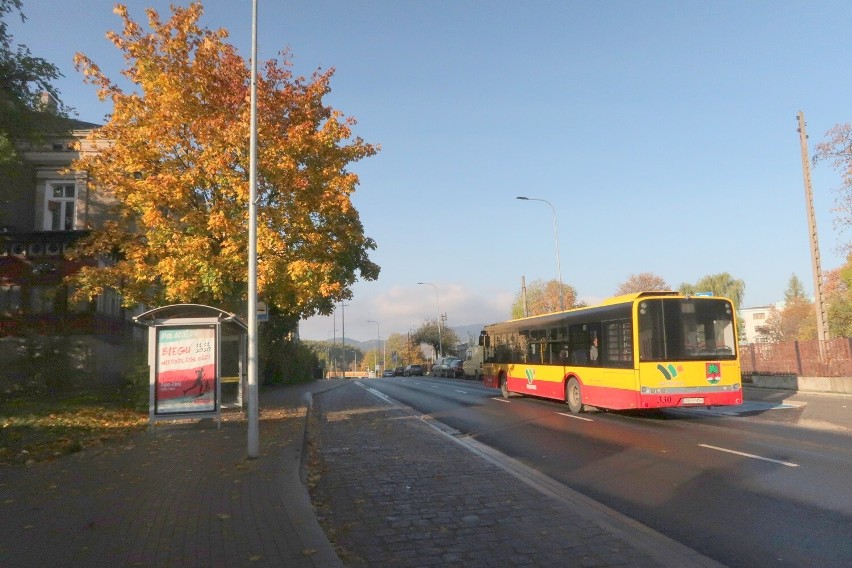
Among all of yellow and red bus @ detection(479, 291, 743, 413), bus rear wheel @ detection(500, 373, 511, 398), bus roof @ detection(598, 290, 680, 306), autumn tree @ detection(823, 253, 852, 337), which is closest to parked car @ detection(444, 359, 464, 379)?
bus rear wheel @ detection(500, 373, 511, 398)

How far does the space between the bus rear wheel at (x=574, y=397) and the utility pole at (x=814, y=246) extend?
1306 cm

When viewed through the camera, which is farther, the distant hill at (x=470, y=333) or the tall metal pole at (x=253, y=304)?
the distant hill at (x=470, y=333)

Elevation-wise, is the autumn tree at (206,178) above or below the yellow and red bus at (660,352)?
above

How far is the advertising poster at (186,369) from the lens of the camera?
13406 mm

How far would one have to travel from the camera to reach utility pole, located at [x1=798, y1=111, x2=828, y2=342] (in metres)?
25.7

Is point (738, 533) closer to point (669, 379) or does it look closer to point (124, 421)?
point (669, 379)

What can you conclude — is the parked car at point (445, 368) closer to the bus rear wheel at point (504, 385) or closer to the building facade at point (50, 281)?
the bus rear wheel at point (504, 385)

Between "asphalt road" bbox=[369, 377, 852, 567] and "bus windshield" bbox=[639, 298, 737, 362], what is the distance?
1.59 meters

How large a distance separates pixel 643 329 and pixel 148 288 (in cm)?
1303

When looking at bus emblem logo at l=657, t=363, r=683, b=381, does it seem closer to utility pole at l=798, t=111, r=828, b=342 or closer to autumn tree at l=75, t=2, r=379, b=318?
autumn tree at l=75, t=2, r=379, b=318

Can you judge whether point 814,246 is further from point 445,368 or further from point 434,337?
point 434,337

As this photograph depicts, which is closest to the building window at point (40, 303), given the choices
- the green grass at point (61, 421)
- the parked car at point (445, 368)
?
the green grass at point (61, 421)

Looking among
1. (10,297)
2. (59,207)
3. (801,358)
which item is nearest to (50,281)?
(10,297)

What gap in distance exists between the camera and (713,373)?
47.8 ft
